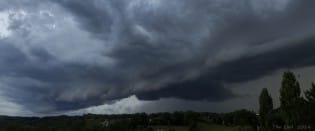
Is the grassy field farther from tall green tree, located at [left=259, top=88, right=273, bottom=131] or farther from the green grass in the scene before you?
tall green tree, located at [left=259, top=88, right=273, bottom=131]

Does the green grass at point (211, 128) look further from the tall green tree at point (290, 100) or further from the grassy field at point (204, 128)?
the tall green tree at point (290, 100)

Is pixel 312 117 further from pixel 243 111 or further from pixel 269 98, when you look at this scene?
pixel 243 111

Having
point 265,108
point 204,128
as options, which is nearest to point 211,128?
point 204,128

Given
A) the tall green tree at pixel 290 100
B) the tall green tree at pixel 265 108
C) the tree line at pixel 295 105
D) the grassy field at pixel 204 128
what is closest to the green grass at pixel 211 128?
the grassy field at pixel 204 128

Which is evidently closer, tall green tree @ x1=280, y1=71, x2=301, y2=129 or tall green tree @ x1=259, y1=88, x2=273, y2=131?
tall green tree @ x1=280, y1=71, x2=301, y2=129

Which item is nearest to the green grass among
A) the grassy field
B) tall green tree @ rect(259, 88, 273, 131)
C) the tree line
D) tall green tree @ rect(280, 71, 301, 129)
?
the grassy field

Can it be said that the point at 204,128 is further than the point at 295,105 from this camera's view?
Yes

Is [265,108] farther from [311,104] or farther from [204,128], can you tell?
[204,128]
